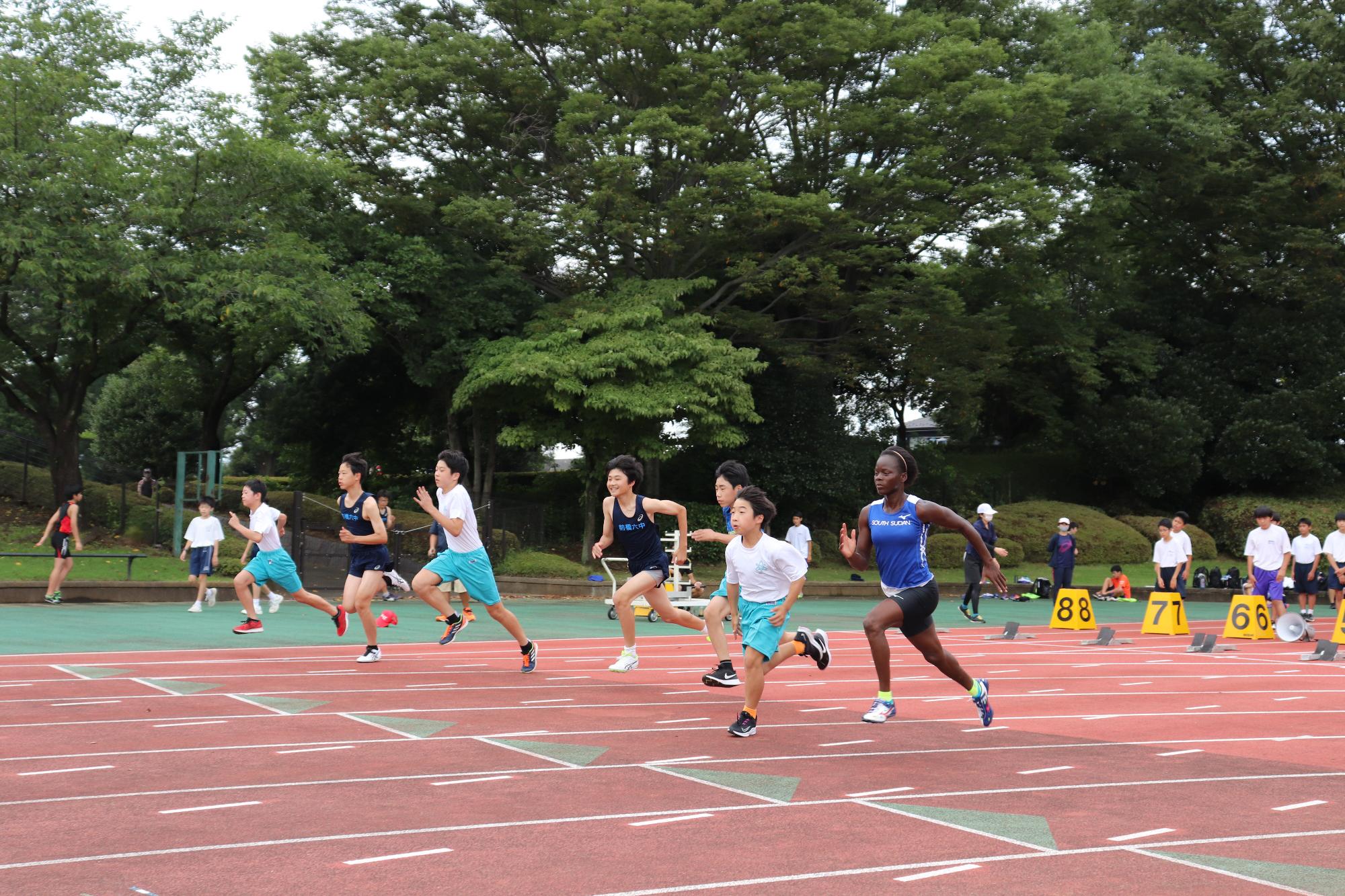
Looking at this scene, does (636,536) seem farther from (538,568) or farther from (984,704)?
(538,568)

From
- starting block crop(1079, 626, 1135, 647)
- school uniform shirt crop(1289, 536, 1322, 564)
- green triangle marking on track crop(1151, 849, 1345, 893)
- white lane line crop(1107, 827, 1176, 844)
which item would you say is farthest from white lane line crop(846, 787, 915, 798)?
school uniform shirt crop(1289, 536, 1322, 564)

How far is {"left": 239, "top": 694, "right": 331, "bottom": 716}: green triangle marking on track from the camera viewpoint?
9766 millimetres

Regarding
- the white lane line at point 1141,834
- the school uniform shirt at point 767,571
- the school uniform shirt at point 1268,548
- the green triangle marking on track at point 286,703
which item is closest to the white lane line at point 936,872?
the white lane line at point 1141,834

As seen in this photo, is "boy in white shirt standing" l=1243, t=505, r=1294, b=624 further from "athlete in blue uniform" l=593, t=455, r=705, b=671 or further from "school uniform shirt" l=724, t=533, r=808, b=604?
"school uniform shirt" l=724, t=533, r=808, b=604

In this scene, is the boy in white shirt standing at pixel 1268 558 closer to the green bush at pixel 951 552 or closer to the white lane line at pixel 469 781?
the white lane line at pixel 469 781

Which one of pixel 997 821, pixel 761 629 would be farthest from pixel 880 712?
pixel 997 821

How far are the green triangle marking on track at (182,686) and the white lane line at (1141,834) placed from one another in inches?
295

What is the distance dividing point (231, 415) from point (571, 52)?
133ft

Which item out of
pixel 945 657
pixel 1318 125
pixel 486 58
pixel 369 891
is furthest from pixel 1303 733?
pixel 1318 125

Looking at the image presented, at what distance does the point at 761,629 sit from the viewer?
8.85m

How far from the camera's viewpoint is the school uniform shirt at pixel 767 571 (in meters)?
9.12

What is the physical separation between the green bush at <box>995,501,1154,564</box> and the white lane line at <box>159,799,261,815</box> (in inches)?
1277

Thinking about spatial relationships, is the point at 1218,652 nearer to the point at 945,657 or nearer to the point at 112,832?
the point at 945,657

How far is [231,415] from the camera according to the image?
218 ft
